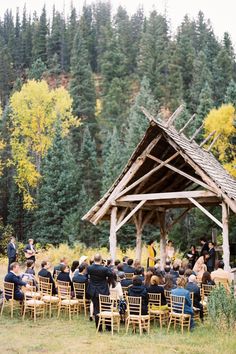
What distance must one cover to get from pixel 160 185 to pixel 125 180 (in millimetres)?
3383

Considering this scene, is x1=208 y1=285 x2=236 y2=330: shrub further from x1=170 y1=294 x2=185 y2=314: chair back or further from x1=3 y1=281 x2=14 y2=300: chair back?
x1=3 y1=281 x2=14 y2=300: chair back

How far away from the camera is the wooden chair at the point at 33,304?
427 inches

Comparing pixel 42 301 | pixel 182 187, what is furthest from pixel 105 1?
pixel 42 301

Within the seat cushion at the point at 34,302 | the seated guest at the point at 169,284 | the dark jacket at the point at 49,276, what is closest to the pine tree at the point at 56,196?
the dark jacket at the point at 49,276

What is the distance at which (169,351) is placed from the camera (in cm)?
814

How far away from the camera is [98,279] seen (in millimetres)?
9938

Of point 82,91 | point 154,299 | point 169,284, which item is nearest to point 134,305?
point 154,299

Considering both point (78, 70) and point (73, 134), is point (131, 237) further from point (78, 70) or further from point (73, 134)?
point (78, 70)

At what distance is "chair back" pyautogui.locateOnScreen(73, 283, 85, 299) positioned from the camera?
11.6 meters

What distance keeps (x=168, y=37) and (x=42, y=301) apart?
65.1m

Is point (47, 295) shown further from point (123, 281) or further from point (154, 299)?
point (154, 299)

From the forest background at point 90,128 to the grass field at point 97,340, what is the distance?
14.1 metres

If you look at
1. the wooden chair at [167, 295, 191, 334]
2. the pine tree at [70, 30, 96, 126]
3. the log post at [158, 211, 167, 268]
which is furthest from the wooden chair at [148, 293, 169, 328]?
the pine tree at [70, 30, 96, 126]

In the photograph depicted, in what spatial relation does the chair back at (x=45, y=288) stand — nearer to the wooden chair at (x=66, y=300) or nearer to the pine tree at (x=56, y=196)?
the wooden chair at (x=66, y=300)
